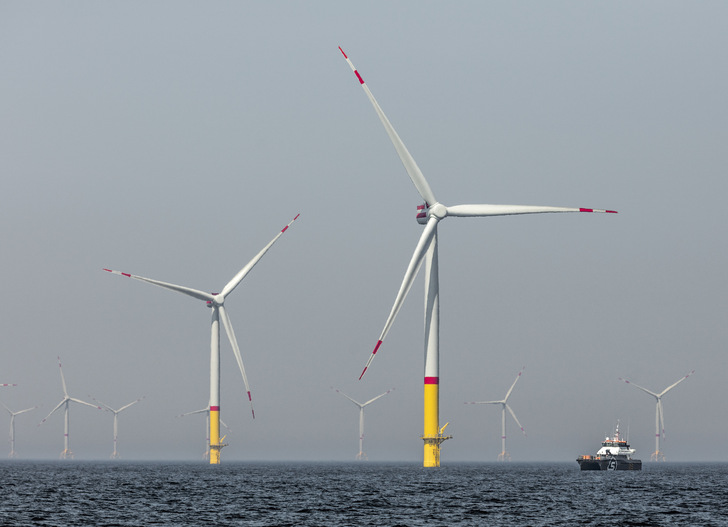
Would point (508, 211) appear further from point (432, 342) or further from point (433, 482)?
point (433, 482)

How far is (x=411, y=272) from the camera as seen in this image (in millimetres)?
146375

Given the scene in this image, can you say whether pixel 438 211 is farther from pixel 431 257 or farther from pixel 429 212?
pixel 431 257

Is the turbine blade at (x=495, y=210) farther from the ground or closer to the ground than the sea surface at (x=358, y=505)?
farther from the ground

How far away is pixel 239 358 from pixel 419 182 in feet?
183

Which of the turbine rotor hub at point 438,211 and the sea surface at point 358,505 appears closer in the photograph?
the sea surface at point 358,505

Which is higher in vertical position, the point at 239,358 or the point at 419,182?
the point at 419,182

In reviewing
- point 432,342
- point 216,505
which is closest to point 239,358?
point 432,342

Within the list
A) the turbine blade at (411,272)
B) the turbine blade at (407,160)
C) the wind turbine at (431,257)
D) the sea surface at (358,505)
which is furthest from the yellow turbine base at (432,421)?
the turbine blade at (407,160)

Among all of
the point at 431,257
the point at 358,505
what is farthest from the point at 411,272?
the point at 358,505

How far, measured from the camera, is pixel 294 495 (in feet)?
423

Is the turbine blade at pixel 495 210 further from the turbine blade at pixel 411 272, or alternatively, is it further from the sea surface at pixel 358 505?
the sea surface at pixel 358 505

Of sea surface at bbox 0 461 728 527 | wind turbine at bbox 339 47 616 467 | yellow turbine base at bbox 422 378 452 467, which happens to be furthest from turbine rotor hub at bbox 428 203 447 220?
sea surface at bbox 0 461 728 527

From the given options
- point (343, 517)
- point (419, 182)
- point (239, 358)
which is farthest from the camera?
point (239, 358)

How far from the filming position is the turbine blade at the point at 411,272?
13712cm
